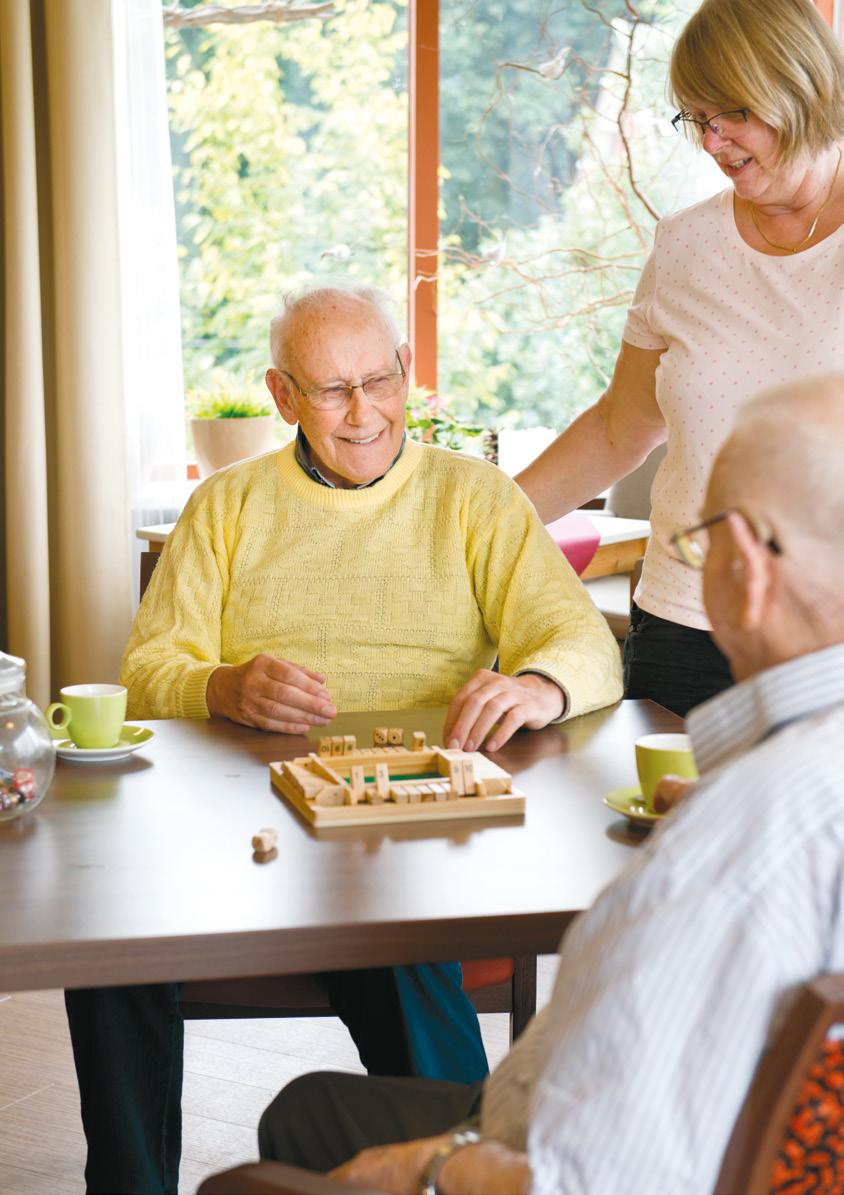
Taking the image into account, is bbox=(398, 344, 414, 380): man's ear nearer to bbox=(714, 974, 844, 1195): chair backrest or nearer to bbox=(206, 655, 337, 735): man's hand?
bbox=(206, 655, 337, 735): man's hand

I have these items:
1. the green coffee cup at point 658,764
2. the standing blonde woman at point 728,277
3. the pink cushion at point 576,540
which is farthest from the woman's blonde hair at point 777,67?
the pink cushion at point 576,540

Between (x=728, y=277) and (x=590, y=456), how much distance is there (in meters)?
0.45

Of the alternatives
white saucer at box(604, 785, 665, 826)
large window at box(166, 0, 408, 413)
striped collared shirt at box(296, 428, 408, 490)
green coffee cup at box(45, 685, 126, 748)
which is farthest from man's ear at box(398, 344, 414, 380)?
large window at box(166, 0, 408, 413)

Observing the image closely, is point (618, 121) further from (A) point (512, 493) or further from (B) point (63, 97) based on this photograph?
(A) point (512, 493)

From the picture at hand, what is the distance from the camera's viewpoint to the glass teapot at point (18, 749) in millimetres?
1422

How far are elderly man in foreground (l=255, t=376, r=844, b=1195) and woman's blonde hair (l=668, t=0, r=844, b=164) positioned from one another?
40.8 inches

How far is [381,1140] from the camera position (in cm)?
125

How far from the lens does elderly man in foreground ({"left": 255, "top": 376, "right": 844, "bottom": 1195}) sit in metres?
0.84

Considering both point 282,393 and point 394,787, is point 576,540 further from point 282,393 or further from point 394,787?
point 394,787

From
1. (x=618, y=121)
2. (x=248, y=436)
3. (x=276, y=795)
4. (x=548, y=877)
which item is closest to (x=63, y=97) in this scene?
(x=248, y=436)

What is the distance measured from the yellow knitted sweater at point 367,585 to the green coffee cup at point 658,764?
0.58 meters

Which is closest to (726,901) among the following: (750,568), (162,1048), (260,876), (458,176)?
(750,568)

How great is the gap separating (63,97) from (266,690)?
2.73 m

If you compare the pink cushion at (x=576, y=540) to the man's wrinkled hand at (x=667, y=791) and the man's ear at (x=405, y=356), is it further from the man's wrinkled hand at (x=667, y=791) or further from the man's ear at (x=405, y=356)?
the man's wrinkled hand at (x=667, y=791)
